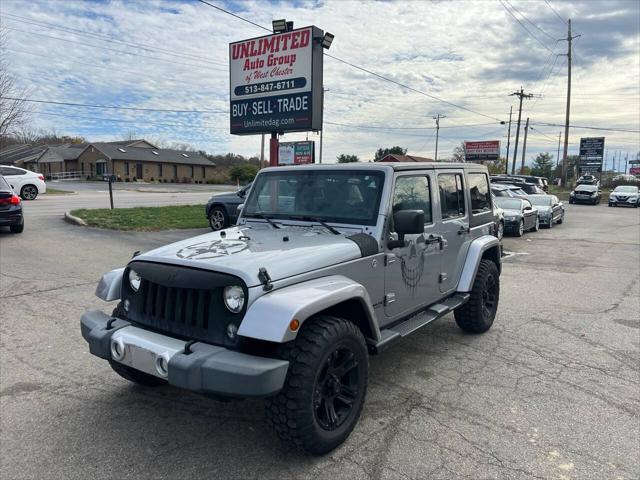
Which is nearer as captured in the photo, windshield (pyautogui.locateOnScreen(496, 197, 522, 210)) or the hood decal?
the hood decal

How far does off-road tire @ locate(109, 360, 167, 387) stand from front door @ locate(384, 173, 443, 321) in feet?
6.18

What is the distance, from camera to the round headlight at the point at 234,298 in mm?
2799

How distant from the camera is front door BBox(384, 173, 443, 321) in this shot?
381 cm

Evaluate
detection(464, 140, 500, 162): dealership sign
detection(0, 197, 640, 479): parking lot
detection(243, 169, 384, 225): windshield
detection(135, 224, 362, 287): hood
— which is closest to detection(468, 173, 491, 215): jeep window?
detection(0, 197, 640, 479): parking lot

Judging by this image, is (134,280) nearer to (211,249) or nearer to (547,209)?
(211,249)

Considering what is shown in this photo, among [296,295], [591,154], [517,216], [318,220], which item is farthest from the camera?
[591,154]

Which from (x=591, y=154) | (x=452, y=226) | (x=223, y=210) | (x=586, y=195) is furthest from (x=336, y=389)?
(x=591, y=154)

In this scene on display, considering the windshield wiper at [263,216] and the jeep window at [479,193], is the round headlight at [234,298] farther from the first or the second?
the jeep window at [479,193]

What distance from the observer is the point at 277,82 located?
1368 cm

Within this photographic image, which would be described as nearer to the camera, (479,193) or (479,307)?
(479,307)

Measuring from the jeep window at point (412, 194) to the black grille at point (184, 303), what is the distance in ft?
5.40

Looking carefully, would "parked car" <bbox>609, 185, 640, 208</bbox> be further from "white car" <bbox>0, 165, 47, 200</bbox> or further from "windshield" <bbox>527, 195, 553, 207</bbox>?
"white car" <bbox>0, 165, 47, 200</bbox>

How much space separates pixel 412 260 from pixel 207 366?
2076mm

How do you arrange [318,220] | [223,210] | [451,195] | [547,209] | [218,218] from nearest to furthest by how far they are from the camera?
[318,220] < [451,195] < [223,210] < [218,218] < [547,209]
